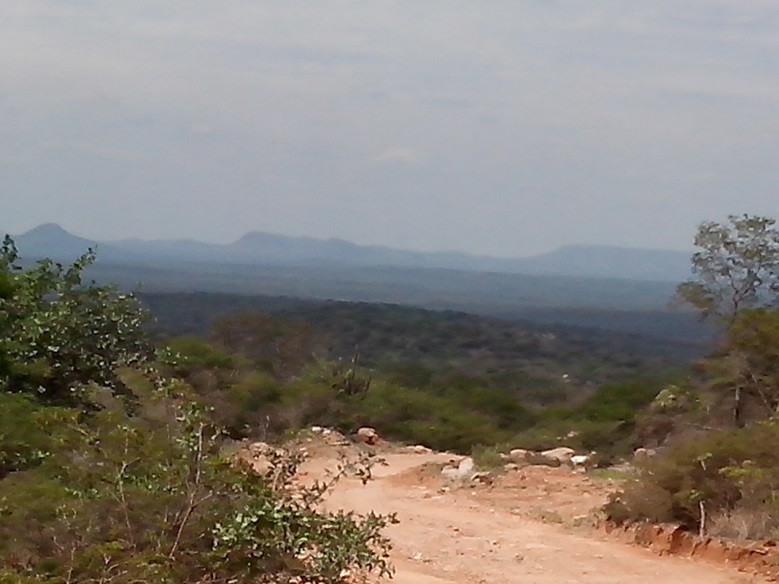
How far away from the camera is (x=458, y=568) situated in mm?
11797

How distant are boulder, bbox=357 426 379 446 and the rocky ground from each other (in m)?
4.61

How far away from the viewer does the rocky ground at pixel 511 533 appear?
11.5 metres

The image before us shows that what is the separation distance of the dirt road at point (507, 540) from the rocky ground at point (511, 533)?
0.01 m

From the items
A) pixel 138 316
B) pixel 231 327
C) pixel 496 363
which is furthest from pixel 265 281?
pixel 138 316

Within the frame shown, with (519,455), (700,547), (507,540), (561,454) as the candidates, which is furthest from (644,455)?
(700,547)

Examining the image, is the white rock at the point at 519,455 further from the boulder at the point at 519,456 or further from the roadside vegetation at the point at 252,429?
the roadside vegetation at the point at 252,429

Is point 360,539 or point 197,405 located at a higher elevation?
point 197,405

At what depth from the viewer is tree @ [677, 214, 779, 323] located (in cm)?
2116

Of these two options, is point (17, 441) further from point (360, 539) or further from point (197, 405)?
point (360, 539)

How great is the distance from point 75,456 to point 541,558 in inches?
226

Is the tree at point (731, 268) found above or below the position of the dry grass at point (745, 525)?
above

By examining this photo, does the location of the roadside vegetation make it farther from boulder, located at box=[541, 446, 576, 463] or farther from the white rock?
boulder, located at box=[541, 446, 576, 463]

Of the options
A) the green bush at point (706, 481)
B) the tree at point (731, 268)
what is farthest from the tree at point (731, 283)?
the green bush at point (706, 481)

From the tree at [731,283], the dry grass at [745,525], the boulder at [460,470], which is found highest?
the tree at [731,283]
